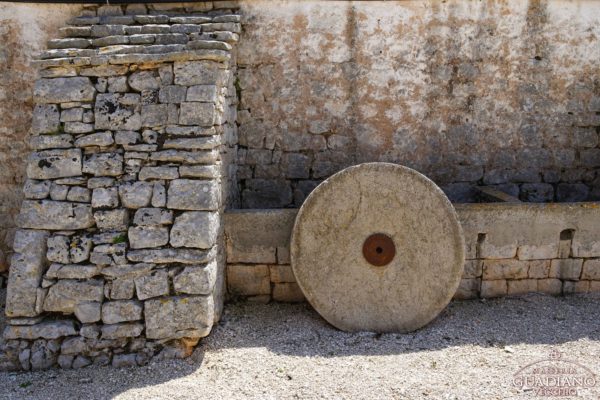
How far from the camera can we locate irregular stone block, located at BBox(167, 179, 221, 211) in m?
3.94

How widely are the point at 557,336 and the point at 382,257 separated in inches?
54.6

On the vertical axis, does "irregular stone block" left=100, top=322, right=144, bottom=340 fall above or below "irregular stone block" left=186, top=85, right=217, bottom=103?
below

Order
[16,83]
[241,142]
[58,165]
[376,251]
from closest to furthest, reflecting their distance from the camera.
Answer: [58,165] < [376,251] < [16,83] < [241,142]

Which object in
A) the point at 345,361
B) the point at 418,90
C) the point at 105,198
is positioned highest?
the point at 418,90

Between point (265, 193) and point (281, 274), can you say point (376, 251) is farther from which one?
Answer: point (265, 193)

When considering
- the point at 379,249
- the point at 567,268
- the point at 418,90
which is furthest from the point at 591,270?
the point at 418,90

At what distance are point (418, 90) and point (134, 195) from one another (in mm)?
2784

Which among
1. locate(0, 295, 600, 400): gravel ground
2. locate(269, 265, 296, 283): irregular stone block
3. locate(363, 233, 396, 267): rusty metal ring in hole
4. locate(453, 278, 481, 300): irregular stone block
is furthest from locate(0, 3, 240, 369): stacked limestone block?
locate(453, 278, 481, 300): irregular stone block

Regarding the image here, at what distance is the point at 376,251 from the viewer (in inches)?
169

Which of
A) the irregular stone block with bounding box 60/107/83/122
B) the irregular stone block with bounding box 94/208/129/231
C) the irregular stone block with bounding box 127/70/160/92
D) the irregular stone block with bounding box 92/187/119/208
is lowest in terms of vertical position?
the irregular stone block with bounding box 94/208/129/231

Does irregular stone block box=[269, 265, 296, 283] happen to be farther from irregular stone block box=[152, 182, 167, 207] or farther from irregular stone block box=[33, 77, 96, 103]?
irregular stone block box=[33, 77, 96, 103]

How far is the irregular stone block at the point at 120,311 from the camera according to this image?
3.88 meters

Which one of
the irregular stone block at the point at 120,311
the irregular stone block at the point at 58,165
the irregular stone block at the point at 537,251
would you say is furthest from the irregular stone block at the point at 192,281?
the irregular stone block at the point at 537,251

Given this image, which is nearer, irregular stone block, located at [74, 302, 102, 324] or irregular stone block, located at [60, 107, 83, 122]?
irregular stone block, located at [74, 302, 102, 324]
